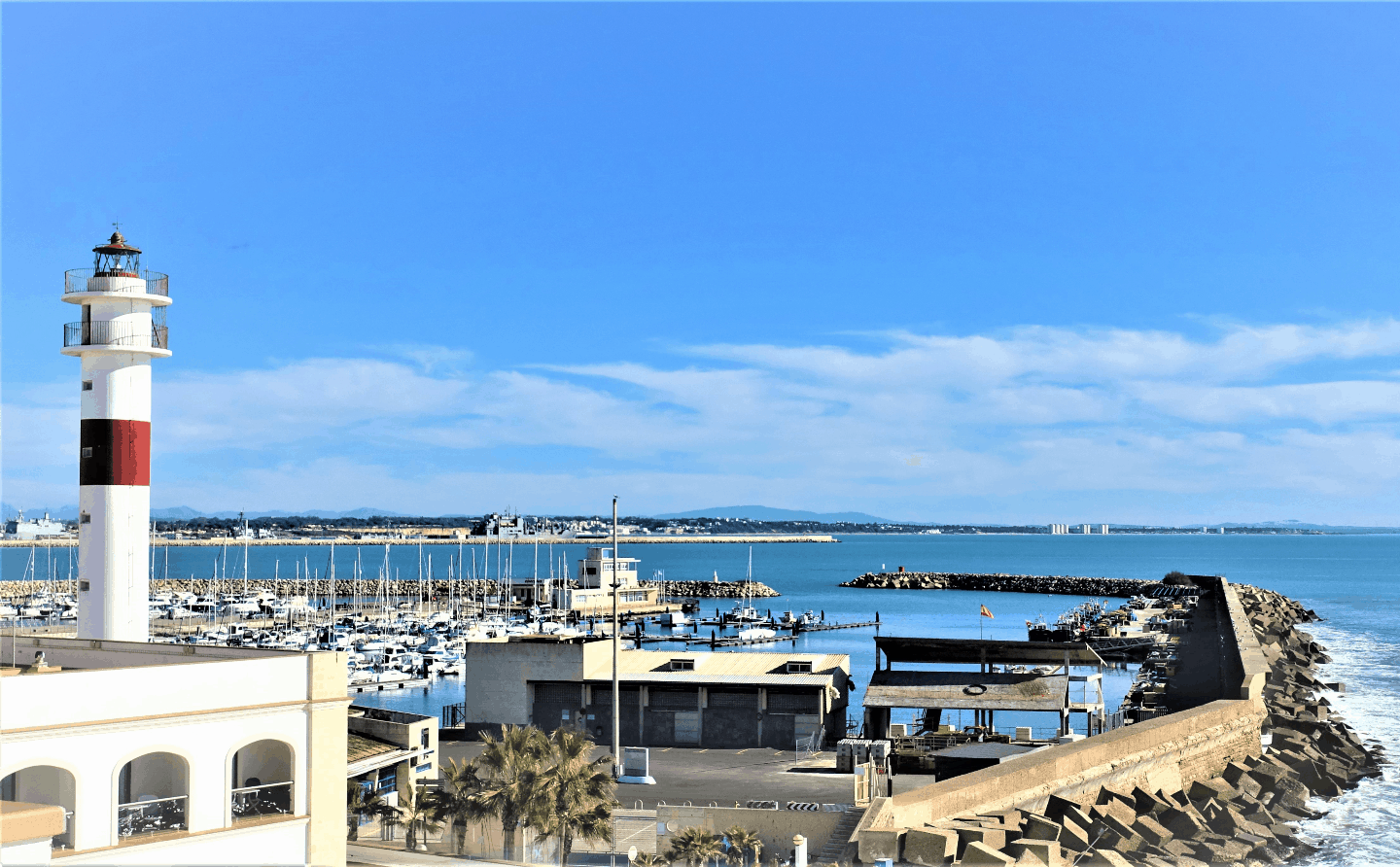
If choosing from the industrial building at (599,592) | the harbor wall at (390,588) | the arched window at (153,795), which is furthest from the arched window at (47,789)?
the harbor wall at (390,588)

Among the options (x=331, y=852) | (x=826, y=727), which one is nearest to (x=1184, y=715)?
(x=826, y=727)

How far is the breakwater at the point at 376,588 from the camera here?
134750 millimetres

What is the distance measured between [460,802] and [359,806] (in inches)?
117

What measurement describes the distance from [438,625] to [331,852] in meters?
84.3

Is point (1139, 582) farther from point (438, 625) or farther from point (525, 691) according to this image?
point (525, 691)

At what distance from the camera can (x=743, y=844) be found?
20391 millimetres

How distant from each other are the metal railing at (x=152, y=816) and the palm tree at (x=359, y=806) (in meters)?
5.93

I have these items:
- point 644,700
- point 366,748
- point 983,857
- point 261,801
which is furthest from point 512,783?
point 644,700

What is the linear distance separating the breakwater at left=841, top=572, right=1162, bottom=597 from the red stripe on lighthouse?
5763 inches

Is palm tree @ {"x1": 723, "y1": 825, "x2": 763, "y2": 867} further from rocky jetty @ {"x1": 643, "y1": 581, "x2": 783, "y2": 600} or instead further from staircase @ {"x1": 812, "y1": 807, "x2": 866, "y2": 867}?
rocky jetty @ {"x1": 643, "y1": 581, "x2": 783, "y2": 600}

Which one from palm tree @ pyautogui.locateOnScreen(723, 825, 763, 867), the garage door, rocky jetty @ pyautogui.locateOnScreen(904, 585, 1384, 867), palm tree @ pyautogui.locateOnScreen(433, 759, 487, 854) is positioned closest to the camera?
palm tree @ pyautogui.locateOnScreen(723, 825, 763, 867)

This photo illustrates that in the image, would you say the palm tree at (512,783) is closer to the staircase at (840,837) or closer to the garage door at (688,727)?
the staircase at (840,837)

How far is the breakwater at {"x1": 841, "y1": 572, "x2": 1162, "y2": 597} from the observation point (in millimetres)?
159875

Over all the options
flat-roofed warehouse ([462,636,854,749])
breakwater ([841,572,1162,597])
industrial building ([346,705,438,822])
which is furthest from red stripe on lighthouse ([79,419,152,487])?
breakwater ([841,572,1162,597])
